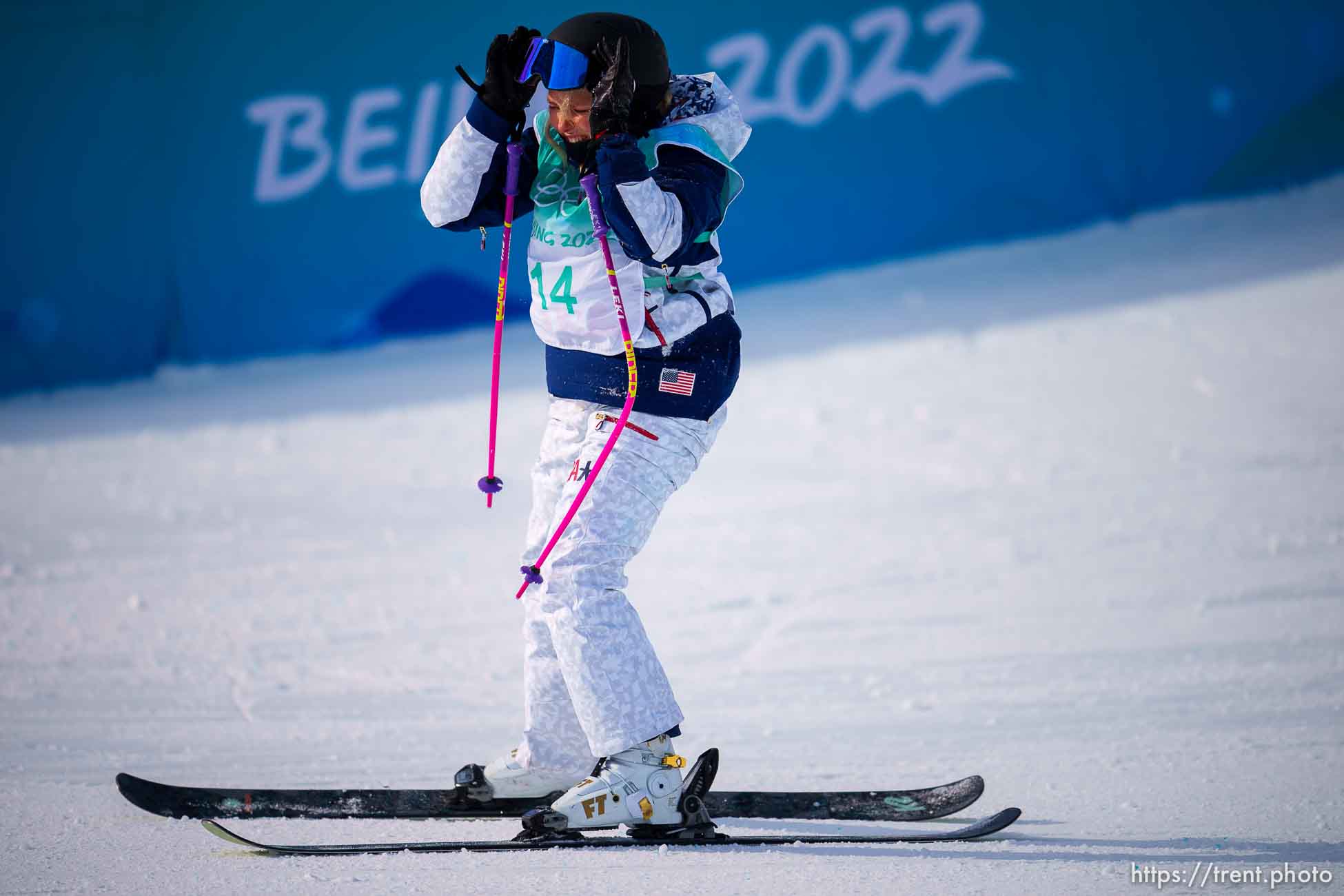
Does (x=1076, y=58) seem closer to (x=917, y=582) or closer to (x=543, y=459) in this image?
(x=917, y=582)

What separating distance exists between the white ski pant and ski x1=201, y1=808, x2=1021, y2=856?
0.16 meters

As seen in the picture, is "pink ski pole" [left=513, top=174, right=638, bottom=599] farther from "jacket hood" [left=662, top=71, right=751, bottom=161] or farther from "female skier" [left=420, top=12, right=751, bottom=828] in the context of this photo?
"jacket hood" [left=662, top=71, right=751, bottom=161]

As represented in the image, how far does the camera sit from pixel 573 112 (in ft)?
7.16

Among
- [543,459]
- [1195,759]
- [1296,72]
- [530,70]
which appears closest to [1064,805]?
[1195,759]

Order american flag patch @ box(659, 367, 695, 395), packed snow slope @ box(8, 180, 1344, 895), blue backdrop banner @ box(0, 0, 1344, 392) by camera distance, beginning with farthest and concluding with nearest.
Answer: blue backdrop banner @ box(0, 0, 1344, 392) → packed snow slope @ box(8, 180, 1344, 895) → american flag patch @ box(659, 367, 695, 395)

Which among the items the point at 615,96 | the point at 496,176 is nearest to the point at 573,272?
the point at 496,176

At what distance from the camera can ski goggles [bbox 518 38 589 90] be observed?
7.04ft

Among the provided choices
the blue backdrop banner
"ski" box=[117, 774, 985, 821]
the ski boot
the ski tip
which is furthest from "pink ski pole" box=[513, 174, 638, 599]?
the blue backdrop banner

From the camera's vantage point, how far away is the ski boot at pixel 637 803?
7.30 ft

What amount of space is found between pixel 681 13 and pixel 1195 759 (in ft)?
17.1

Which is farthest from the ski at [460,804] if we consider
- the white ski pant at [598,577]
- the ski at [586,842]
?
the white ski pant at [598,577]

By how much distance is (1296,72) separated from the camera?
23.1ft

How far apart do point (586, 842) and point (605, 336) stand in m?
0.83

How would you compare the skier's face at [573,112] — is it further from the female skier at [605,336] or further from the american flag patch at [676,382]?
the american flag patch at [676,382]
